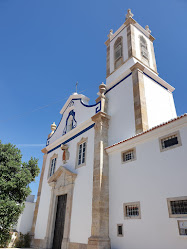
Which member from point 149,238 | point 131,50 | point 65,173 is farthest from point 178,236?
point 131,50

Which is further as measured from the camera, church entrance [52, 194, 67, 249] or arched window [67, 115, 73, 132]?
arched window [67, 115, 73, 132]

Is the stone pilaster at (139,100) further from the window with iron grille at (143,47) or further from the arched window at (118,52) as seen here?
the window with iron grille at (143,47)

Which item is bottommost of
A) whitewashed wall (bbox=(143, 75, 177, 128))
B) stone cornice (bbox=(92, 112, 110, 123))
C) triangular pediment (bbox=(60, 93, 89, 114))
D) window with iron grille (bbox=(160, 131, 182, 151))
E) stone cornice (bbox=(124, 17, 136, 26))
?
window with iron grille (bbox=(160, 131, 182, 151))

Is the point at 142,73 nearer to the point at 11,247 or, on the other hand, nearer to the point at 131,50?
the point at 131,50

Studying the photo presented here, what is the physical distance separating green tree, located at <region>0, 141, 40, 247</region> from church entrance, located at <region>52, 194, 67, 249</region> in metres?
1.92

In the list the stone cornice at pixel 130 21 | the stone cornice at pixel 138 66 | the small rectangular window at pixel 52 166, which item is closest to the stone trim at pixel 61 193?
the small rectangular window at pixel 52 166

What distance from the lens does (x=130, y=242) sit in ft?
22.6

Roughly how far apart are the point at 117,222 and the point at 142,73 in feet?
25.1

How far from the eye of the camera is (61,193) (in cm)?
1132

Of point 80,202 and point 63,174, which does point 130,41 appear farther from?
point 80,202

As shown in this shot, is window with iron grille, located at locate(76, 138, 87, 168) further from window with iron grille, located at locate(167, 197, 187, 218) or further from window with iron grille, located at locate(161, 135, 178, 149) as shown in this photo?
window with iron grille, located at locate(167, 197, 187, 218)

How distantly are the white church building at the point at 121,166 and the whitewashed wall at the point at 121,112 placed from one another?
57 millimetres

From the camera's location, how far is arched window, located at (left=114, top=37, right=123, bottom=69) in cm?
1348

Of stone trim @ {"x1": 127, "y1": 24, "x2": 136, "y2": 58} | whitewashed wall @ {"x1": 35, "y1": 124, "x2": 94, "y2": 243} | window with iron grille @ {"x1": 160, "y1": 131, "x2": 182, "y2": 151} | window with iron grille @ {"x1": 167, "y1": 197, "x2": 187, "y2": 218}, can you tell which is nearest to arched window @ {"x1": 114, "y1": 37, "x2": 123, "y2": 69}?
stone trim @ {"x1": 127, "y1": 24, "x2": 136, "y2": 58}
